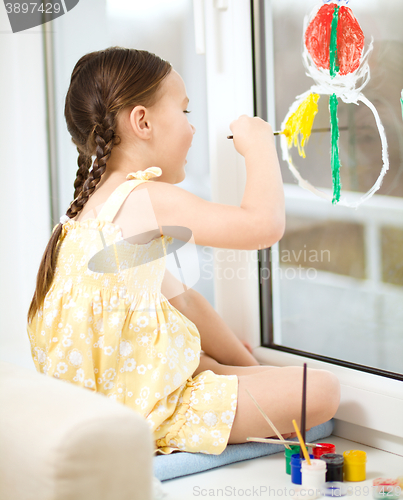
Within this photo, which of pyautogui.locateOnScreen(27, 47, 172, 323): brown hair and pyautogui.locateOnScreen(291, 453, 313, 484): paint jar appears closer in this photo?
pyautogui.locateOnScreen(291, 453, 313, 484): paint jar

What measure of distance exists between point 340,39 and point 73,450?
32.1 inches

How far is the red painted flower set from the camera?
35.9 inches

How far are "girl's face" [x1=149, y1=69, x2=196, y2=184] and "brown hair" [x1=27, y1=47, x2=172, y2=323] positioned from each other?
0.06 ft

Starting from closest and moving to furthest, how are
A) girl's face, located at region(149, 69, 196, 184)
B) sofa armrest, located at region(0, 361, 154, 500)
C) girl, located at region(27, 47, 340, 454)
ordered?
sofa armrest, located at region(0, 361, 154, 500)
girl, located at region(27, 47, 340, 454)
girl's face, located at region(149, 69, 196, 184)

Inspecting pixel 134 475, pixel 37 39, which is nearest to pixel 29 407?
pixel 134 475

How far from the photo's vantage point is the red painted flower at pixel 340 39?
913 mm

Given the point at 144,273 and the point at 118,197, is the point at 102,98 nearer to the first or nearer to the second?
the point at 118,197

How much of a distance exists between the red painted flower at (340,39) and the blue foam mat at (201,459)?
679mm

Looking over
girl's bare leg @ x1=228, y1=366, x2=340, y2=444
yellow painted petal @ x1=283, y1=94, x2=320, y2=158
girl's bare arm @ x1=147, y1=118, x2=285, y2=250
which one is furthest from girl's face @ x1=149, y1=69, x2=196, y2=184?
girl's bare leg @ x1=228, y1=366, x2=340, y2=444

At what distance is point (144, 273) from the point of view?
2.86 ft

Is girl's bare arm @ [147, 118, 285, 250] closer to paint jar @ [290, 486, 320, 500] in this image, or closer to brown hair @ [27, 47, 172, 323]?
brown hair @ [27, 47, 172, 323]

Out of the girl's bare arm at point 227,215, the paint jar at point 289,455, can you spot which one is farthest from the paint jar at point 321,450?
the girl's bare arm at point 227,215

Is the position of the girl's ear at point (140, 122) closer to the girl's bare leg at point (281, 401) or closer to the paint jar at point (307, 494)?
the girl's bare leg at point (281, 401)

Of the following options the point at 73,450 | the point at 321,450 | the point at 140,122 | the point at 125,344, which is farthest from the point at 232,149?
the point at 73,450
